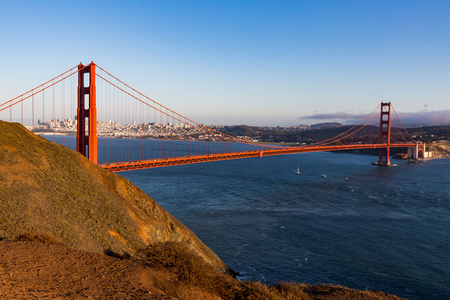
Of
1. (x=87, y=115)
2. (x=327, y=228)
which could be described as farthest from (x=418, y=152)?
(x=87, y=115)

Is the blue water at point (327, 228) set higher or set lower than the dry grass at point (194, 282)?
lower

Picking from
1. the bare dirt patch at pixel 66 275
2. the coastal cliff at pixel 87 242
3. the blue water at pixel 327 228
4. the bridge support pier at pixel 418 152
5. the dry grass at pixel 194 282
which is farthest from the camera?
the bridge support pier at pixel 418 152

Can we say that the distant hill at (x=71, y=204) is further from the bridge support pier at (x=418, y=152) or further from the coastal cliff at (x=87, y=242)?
the bridge support pier at (x=418, y=152)

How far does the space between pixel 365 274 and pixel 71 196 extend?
2271 centimetres

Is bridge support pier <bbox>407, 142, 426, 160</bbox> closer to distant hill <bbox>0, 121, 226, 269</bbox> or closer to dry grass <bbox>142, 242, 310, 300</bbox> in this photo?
distant hill <bbox>0, 121, 226, 269</bbox>

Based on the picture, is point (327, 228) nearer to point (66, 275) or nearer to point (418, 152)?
point (66, 275)

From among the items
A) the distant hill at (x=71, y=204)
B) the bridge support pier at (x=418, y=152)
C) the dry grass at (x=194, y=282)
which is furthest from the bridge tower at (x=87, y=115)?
the bridge support pier at (x=418, y=152)

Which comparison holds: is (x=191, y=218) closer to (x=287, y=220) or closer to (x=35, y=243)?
(x=287, y=220)

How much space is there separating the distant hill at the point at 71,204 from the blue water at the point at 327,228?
25.5 ft

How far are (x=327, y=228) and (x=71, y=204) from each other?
27.9 m

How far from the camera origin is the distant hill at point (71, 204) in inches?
510

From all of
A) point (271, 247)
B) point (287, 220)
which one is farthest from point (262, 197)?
point (271, 247)

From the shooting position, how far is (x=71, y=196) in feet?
53.7

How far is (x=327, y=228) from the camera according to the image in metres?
33.6
